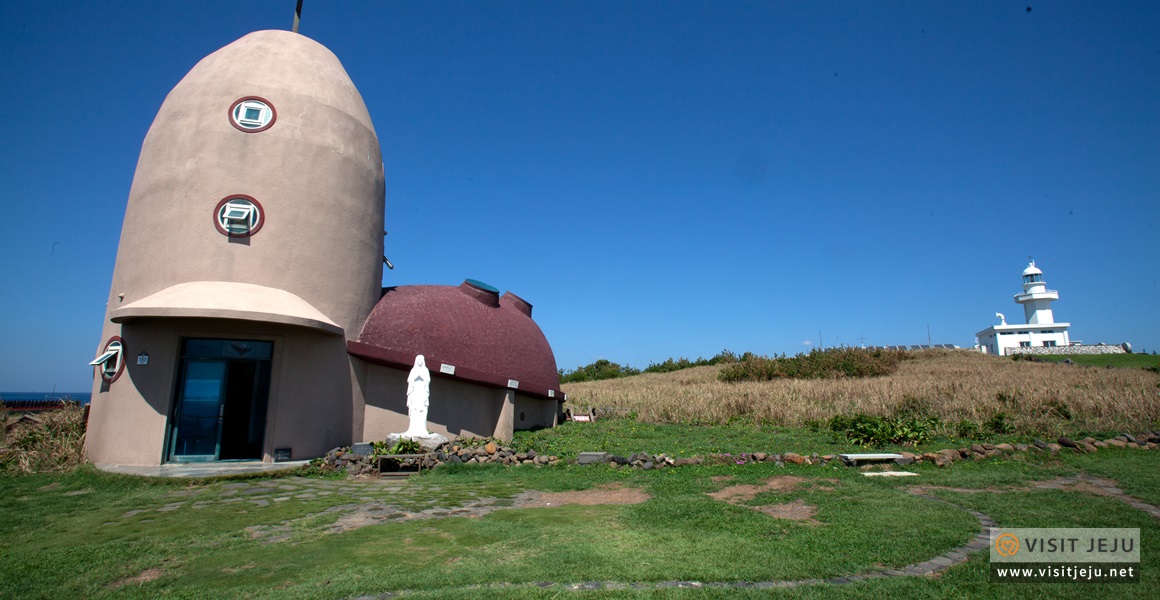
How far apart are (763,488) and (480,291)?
10.2 meters

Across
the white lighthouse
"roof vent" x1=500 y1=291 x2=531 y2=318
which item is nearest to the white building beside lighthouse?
the white lighthouse

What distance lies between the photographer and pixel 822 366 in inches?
1298

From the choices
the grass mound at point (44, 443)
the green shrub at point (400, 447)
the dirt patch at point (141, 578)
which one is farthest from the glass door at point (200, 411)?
the dirt patch at point (141, 578)

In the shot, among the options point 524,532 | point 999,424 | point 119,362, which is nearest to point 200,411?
point 119,362

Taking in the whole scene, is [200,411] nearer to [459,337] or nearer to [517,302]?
[459,337]

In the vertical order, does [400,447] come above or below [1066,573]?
above

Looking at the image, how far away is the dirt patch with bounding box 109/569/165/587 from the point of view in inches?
203

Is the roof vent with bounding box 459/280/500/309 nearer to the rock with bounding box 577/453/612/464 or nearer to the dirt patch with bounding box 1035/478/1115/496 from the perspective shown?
the rock with bounding box 577/453/612/464

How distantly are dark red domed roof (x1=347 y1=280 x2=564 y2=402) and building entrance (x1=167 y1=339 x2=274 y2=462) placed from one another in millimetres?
1848

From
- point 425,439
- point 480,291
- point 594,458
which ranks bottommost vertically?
point 594,458

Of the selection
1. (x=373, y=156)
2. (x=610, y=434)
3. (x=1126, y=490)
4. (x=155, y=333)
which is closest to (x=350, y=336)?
(x=155, y=333)

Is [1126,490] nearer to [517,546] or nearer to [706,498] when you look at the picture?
[706,498]

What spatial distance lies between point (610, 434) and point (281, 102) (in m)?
A: 11.3

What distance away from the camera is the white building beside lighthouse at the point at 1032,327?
2301 inches
